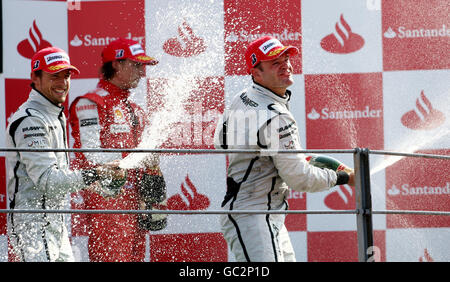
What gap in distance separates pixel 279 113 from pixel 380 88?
1.60 meters

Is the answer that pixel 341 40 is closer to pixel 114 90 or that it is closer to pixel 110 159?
pixel 114 90

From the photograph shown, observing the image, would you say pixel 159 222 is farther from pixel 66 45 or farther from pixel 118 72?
pixel 66 45

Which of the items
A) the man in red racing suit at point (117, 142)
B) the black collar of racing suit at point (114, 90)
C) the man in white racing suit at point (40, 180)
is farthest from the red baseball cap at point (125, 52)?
the man in white racing suit at point (40, 180)

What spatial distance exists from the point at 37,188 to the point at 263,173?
113cm

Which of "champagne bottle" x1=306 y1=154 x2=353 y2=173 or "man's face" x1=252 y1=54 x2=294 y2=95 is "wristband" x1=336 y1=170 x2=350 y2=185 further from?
"man's face" x1=252 y1=54 x2=294 y2=95

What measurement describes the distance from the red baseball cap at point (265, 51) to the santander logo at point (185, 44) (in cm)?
118

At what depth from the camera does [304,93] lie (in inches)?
213

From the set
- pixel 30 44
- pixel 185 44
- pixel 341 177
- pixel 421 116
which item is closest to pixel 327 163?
pixel 341 177

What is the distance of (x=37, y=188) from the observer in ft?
13.7

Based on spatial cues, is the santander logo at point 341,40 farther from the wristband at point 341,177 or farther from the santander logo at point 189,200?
the wristband at point 341,177

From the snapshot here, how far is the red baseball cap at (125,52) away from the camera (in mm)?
5113

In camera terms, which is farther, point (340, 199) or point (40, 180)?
point (340, 199)

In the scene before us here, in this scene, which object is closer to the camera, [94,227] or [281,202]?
[281,202]

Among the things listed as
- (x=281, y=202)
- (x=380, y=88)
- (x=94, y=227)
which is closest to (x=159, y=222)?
(x=94, y=227)
